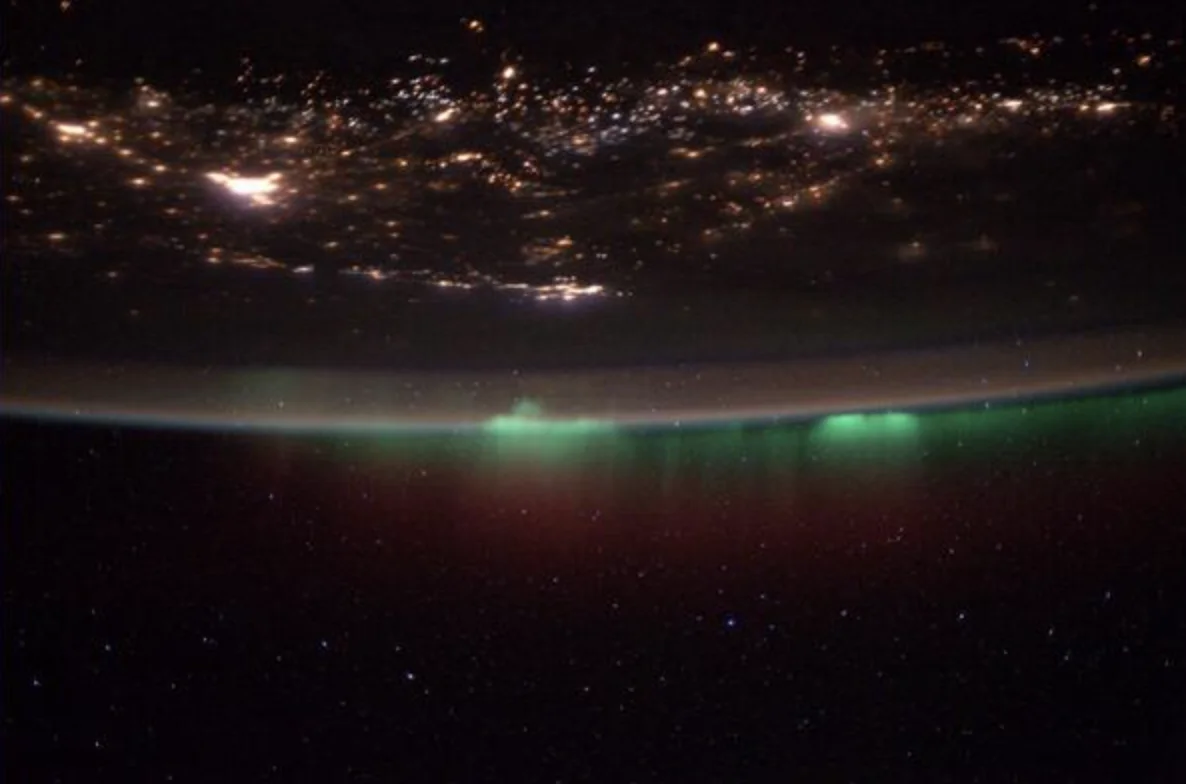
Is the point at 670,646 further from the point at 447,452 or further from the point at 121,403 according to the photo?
the point at 121,403

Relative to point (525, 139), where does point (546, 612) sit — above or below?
below

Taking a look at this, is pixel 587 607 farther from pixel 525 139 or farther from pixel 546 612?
pixel 525 139

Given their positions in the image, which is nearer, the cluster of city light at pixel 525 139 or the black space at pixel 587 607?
the cluster of city light at pixel 525 139

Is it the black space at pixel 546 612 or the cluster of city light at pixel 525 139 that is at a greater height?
the cluster of city light at pixel 525 139

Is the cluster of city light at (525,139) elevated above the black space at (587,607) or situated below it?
above

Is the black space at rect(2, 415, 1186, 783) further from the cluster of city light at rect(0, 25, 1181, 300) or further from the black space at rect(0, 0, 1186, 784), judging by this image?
the cluster of city light at rect(0, 25, 1181, 300)

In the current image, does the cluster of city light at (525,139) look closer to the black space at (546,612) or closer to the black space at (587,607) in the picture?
the black space at (587,607)

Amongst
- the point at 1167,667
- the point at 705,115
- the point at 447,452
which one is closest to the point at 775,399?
the point at 447,452

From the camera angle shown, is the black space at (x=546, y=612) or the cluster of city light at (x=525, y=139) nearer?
the cluster of city light at (x=525, y=139)

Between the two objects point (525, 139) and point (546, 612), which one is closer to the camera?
point (525, 139)

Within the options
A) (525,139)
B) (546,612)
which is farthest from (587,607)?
(525,139)

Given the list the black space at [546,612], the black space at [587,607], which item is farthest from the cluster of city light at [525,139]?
the black space at [546,612]

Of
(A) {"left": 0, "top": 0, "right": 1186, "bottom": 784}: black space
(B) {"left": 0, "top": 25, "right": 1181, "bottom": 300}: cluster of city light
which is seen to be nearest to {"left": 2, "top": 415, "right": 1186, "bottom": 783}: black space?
(A) {"left": 0, "top": 0, "right": 1186, "bottom": 784}: black space
